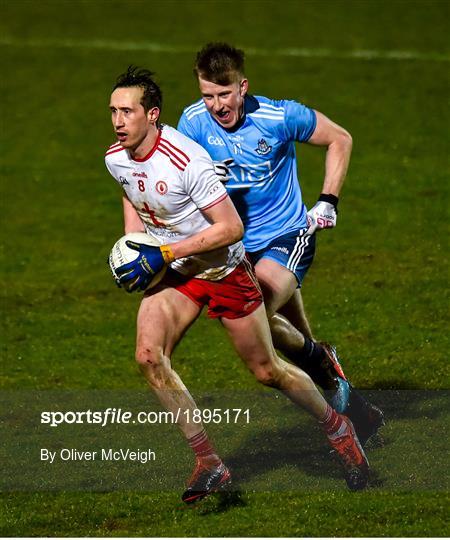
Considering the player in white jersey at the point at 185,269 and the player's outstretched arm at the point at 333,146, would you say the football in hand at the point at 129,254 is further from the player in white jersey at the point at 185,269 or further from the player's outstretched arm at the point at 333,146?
the player's outstretched arm at the point at 333,146

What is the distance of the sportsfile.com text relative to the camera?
1125 centimetres

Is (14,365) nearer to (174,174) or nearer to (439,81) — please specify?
(174,174)

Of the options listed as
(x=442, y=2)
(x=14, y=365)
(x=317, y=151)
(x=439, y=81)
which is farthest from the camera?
(x=442, y=2)

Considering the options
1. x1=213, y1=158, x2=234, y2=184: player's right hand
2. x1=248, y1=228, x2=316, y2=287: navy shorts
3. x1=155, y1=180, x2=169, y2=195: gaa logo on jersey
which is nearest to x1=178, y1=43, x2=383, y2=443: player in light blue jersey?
x1=248, y1=228, x2=316, y2=287: navy shorts

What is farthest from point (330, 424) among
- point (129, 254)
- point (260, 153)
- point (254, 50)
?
point (254, 50)

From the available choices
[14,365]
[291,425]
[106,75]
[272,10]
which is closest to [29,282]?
[14,365]

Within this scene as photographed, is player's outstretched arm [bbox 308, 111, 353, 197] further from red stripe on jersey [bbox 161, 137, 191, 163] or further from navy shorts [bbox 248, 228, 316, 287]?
red stripe on jersey [bbox 161, 137, 191, 163]

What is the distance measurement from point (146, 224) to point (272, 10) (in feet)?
63.2

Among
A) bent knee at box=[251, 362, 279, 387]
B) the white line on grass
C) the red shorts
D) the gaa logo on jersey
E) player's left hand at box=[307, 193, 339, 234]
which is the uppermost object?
the white line on grass

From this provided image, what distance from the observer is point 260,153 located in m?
10.4

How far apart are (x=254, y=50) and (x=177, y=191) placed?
54.7ft

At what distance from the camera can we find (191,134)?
1036 cm

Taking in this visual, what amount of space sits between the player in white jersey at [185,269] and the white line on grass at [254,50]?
50.9 feet

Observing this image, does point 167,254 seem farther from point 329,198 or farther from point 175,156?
point 329,198
